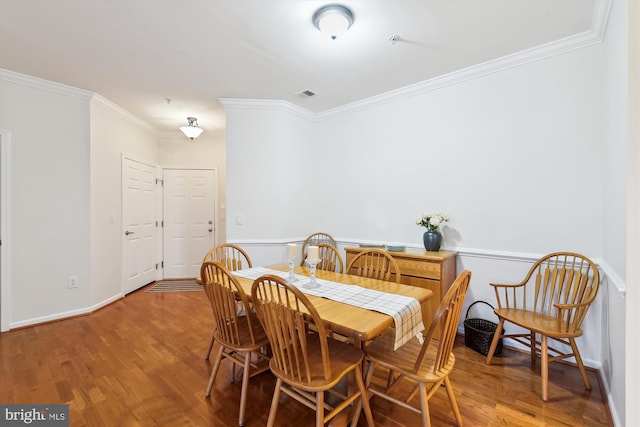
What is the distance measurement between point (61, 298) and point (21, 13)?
279 cm

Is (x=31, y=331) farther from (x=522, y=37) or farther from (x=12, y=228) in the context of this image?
(x=522, y=37)

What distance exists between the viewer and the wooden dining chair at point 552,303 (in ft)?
6.23

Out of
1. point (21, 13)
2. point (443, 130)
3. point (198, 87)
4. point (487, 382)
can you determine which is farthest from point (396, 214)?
point (21, 13)

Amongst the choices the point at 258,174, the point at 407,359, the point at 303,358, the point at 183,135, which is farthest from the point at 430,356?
the point at 183,135

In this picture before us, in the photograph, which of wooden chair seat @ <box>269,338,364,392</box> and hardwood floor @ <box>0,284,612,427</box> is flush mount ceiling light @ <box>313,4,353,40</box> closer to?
wooden chair seat @ <box>269,338,364,392</box>

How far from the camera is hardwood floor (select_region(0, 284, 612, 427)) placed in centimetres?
168

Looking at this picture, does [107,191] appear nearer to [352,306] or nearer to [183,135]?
[183,135]

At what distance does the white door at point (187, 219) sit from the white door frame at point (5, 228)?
6.94 ft

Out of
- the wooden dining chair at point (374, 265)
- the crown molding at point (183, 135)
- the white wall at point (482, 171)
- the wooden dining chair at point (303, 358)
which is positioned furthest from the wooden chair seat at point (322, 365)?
the crown molding at point (183, 135)

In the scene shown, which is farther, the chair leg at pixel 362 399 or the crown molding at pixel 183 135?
the crown molding at pixel 183 135

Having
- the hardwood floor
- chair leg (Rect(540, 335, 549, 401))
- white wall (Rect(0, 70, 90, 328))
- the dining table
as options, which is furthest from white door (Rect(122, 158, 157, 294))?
chair leg (Rect(540, 335, 549, 401))

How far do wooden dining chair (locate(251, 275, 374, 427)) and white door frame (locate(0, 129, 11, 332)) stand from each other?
3.15 m

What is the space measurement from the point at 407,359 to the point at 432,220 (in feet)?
5.06

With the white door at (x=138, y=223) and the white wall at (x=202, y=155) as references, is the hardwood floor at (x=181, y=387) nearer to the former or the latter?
the white door at (x=138, y=223)
